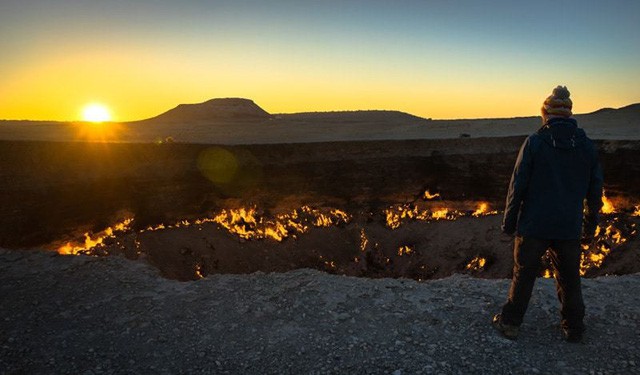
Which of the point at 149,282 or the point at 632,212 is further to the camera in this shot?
the point at 632,212

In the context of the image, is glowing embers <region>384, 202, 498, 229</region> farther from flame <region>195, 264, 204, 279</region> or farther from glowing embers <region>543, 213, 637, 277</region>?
flame <region>195, 264, 204, 279</region>

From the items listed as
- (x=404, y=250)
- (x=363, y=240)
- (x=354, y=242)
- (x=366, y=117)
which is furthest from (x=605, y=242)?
(x=366, y=117)

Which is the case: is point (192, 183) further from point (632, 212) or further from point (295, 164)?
point (632, 212)

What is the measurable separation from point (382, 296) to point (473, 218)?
998 cm

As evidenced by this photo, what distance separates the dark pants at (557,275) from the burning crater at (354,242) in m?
7.29

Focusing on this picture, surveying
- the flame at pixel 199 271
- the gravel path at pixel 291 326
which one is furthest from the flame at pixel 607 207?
the flame at pixel 199 271

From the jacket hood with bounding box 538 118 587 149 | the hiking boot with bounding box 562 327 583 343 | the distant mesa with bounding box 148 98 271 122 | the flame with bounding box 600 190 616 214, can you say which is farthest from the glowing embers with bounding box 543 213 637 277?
the distant mesa with bounding box 148 98 271 122

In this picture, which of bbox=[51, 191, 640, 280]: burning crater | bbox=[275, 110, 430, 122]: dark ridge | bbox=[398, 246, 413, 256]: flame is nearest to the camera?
bbox=[51, 191, 640, 280]: burning crater

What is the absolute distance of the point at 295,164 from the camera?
45.8ft

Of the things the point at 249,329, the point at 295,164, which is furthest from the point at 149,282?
the point at 295,164

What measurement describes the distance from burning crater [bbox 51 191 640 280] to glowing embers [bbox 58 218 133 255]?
0.02m

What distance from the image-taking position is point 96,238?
10.9 meters

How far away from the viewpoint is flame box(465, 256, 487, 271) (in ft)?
43.3

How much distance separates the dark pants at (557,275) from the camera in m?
4.24
